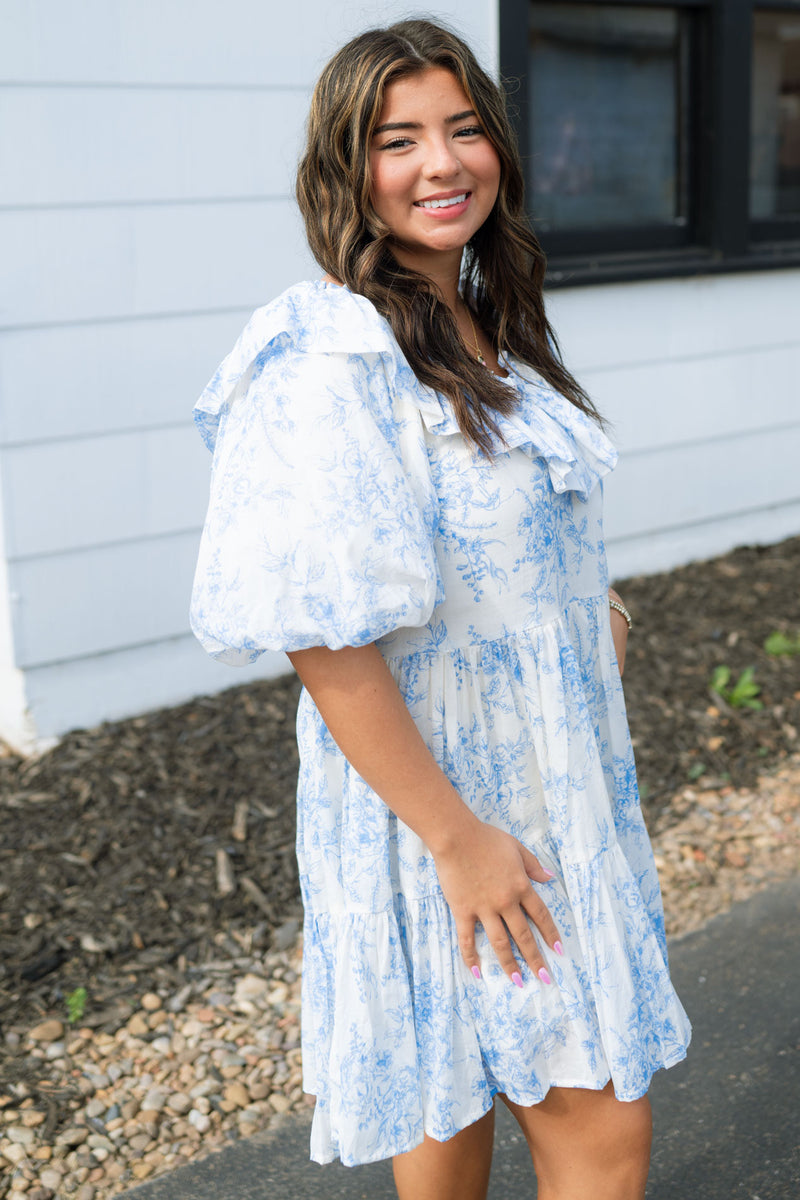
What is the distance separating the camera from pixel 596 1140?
1.50 meters

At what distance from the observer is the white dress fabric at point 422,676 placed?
4.24 ft

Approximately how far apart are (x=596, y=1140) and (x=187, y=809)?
198 centimetres

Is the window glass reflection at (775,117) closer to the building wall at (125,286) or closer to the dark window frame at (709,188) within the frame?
the dark window frame at (709,188)

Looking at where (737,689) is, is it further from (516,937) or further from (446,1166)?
(516,937)

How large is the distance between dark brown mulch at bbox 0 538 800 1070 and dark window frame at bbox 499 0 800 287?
4.93 feet

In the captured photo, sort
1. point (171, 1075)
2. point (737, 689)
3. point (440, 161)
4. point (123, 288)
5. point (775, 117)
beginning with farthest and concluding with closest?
point (775, 117) < point (737, 689) < point (123, 288) < point (171, 1075) < point (440, 161)

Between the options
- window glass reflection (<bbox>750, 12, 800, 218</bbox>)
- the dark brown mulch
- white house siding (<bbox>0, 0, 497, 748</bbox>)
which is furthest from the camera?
window glass reflection (<bbox>750, 12, 800, 218</bbox>)

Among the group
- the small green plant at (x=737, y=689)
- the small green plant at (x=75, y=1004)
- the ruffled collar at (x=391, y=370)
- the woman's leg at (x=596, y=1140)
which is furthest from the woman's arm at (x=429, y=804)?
the small green plant at (x=737, y=689)

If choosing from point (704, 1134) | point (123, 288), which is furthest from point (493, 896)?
point (123, 288)

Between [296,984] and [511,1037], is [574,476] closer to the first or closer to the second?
[511,1037]

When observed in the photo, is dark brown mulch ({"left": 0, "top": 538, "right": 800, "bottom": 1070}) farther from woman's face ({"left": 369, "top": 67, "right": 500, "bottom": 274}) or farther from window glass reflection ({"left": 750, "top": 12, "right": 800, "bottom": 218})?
window glass reflection ({"left": 750, "top": 12, "right": 800, "bottom": 218})

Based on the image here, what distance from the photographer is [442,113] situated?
150 cm

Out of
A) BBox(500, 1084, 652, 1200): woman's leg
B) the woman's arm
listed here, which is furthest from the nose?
BBox(500, 1084, 652, 1200): woman's leg

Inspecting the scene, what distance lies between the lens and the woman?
4.28 ft
